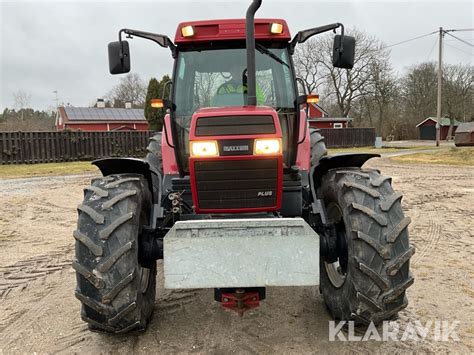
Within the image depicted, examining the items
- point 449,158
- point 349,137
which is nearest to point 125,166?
point 449,158

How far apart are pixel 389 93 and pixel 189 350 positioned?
144ft

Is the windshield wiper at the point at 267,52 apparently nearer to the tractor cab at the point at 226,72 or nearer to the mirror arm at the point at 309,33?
the tractor cab at the point at 226,72

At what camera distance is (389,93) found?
4269 centimetres

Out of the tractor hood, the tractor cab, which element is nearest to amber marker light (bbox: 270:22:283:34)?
the tractor cab

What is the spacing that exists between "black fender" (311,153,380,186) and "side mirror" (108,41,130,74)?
194cm

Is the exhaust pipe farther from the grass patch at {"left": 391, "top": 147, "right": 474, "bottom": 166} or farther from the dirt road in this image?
the grass patch at {"left": 391, "top": 147, "right": 474, "bottom": 166}

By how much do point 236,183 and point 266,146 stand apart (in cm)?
34

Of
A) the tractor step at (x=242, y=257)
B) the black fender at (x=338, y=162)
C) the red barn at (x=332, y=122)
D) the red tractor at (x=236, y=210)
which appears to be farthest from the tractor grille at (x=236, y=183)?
the red barn at (x=332, y=122)

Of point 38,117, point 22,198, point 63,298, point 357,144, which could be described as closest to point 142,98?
point 38,117

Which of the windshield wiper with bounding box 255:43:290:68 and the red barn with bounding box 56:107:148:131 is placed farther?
the red barn with bounding box 56:107:148:131

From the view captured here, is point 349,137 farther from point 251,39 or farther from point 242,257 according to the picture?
point 242,257

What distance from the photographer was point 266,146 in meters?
2.91

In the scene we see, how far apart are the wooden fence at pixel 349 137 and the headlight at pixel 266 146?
29.4 metres

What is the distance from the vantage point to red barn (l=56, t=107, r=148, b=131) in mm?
41594
